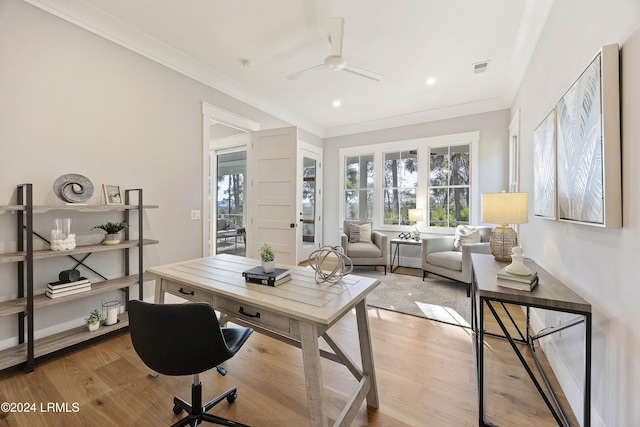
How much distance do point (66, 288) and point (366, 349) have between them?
230 centimetres

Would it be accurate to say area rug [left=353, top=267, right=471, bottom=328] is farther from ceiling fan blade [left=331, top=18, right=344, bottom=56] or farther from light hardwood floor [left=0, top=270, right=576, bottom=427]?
ceiling fan blade [left=331, top=18, right=344, bottom=56]

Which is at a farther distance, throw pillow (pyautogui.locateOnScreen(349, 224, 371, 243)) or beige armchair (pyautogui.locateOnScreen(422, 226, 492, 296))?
throw pillow (pyautogui.locateOnScreen(349, 224, 371, 243))

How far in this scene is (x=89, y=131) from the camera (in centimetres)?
227

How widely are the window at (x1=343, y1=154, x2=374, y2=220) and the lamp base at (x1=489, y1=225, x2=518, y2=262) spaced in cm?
331

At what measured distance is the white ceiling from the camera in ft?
7.18

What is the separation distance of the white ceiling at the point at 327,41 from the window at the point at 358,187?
1635mm

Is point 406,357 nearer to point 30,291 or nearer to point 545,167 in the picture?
point 545,167

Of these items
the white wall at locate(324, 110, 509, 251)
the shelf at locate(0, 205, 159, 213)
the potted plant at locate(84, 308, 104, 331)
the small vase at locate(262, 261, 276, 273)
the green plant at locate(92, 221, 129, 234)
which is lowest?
the potted plant at locate(84, 308, 104, 331)

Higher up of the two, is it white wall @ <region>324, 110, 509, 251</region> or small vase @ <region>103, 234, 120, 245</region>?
white wall @ <region>324, 110, 509, 251</region>

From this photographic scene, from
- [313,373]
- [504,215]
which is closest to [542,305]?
[504,215]

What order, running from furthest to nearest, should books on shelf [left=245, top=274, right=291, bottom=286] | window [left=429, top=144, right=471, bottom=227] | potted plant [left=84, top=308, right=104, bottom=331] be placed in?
window [left=429, top=144, right=471, bottom=227], potted plant [left=84, top=308, right=104, bottom=331], books on shelf [left=245, top=274, right=291, bottom=286]

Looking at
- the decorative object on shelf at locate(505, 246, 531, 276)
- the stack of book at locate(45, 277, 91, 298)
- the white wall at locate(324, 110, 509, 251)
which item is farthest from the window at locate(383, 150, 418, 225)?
the stack of book at locate(45, 277, 91, 298)

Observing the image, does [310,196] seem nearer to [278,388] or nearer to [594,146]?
[278,388]

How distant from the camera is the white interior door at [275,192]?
352 cm
